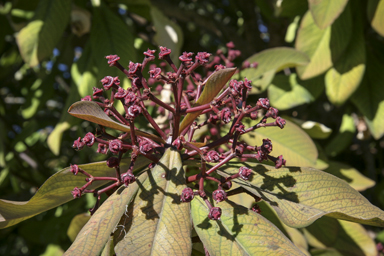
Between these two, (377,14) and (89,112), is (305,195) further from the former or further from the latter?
(377,14)

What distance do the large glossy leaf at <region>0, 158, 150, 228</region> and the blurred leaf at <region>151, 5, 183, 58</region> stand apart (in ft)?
2.65

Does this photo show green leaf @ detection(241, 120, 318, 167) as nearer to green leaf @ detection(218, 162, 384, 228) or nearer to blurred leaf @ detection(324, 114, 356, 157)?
green leaf @ detection(218, 162, 384, 228)

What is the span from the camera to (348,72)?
58.3 inches

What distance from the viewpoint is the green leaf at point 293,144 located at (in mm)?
1227

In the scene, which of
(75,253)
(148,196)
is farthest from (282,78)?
(75,253)

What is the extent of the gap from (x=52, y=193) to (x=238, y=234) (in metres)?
0.45

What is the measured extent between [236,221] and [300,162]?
0.53m

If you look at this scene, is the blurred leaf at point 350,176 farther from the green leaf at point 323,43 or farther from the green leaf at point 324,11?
the green leaf at point 324,11

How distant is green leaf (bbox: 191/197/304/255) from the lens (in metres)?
0.75

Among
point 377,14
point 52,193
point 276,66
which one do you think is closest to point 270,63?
point 276,66

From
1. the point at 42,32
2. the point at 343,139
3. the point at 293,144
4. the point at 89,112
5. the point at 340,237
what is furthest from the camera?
the point at 343,139

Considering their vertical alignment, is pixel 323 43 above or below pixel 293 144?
above

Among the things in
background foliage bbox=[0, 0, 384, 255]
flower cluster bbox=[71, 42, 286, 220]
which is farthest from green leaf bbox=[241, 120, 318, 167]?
flower cluster bbox=[71, 42, 286, 220]

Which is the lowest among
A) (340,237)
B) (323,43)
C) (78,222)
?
(340,237)
